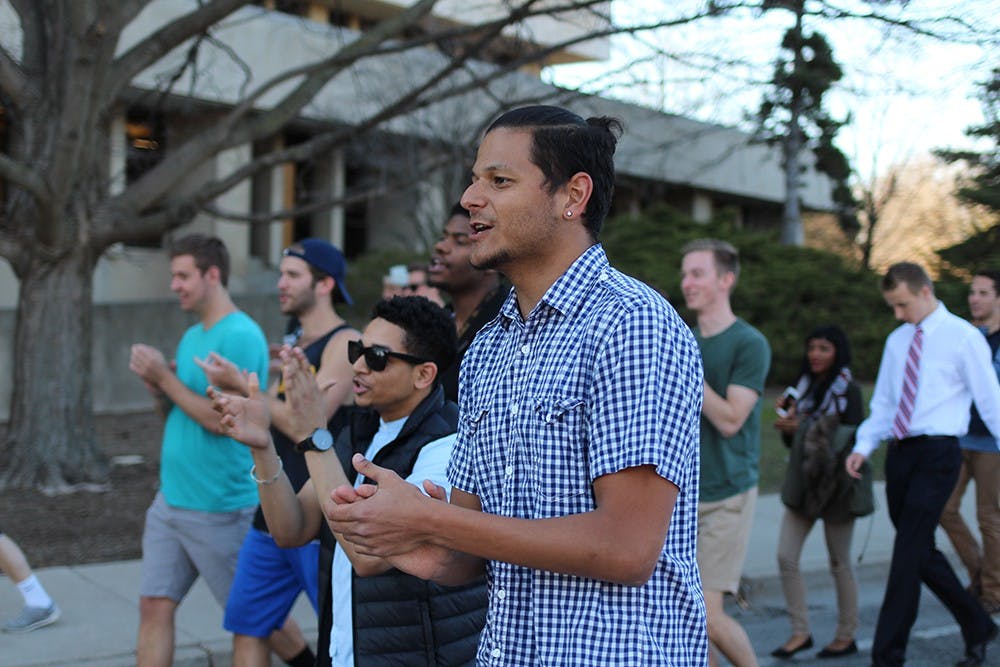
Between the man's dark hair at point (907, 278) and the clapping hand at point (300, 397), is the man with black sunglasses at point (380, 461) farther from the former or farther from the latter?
the man's dark hair at point (907, 278)

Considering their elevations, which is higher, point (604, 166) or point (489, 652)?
point (604, 166)

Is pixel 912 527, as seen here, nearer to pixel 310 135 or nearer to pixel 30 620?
pixel 30 620

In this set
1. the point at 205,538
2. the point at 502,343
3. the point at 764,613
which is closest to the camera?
the point at 502,343

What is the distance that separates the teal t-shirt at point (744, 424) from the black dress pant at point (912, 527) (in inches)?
39.2

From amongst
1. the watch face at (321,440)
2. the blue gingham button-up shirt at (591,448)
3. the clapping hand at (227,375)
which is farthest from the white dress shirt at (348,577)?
the blue gingham button-up shirt at (591,448)

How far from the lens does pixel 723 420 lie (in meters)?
5.34

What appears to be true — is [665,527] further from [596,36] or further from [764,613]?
[596,36]

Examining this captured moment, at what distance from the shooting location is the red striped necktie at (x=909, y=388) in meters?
6.04

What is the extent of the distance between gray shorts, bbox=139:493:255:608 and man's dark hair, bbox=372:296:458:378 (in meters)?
1.76

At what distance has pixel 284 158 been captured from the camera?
1079 cm

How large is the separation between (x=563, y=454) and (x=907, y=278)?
460 cm

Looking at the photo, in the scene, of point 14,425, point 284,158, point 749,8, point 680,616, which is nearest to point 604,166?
point 680,616

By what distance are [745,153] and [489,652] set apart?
3555cm

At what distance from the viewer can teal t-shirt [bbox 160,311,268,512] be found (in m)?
5.08
